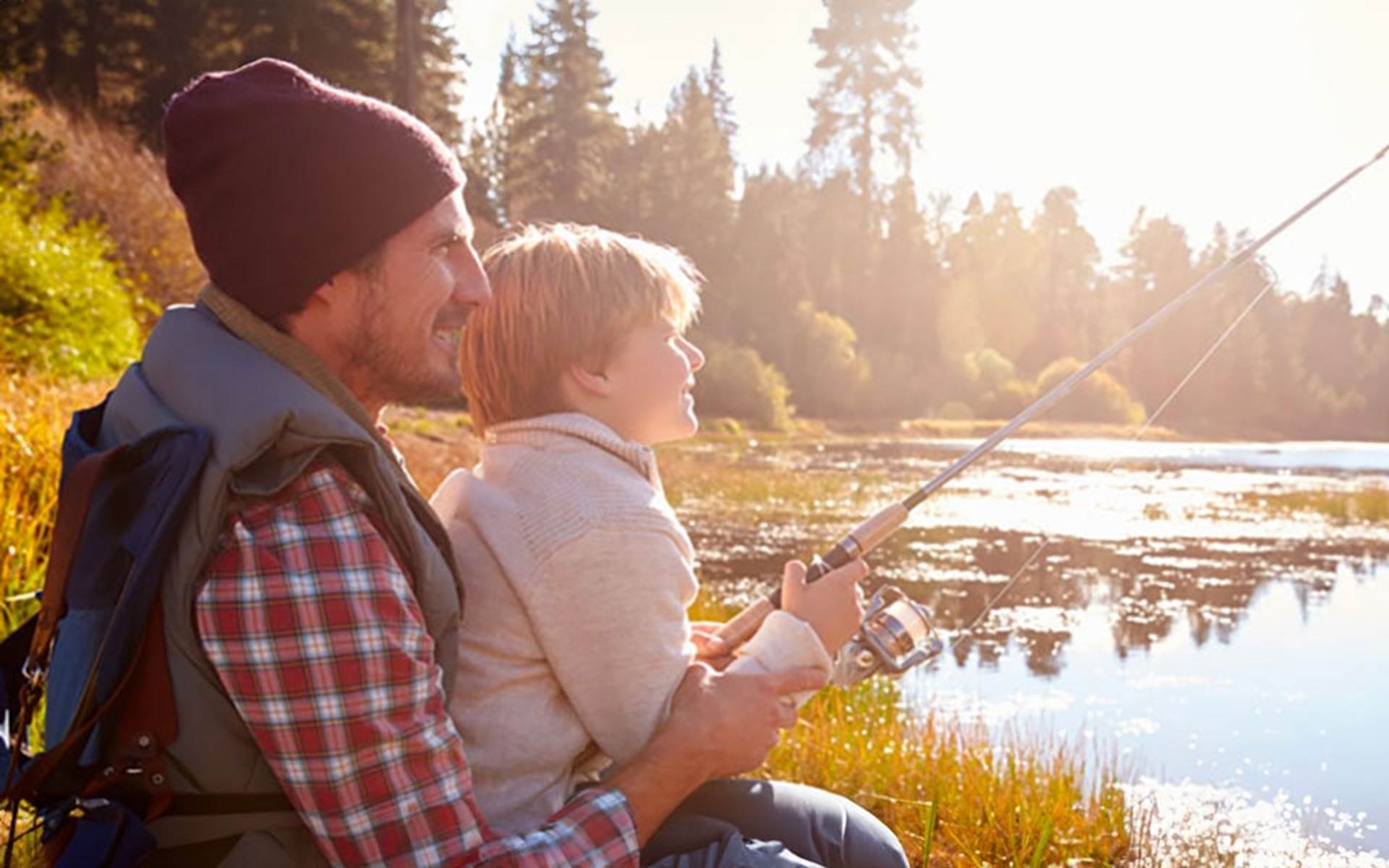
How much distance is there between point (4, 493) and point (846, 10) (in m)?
39.0

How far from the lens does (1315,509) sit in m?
14.1

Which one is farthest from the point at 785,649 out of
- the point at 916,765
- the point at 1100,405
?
the point at 1100,405

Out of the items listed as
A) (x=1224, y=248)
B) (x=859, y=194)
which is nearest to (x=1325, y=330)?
(x=1224, y=248)

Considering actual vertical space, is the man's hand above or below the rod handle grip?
below

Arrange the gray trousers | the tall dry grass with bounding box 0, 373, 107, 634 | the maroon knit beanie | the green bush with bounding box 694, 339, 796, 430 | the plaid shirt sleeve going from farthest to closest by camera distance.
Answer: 1. the green bush with bounding box 694, 339, 796, 430
2. the tall dry grass with bounding box 0, 373, 107, 634
3. the gray trousers
4. the maroon knit beanie
5. the plaid shirt sleeve

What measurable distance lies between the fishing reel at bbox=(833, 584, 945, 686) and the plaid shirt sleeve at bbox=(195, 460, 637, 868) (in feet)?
3.61

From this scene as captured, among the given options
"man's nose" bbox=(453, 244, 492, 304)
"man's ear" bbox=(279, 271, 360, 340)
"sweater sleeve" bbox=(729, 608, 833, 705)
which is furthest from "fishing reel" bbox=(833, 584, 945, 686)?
"man's ear" bbox=(279, 271, 360, 340)

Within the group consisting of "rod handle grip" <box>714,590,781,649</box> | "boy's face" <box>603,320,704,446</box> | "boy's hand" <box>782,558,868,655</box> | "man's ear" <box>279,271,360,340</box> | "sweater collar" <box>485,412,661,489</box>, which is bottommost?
"rod handle grip" <box>714,590,781,649</box>

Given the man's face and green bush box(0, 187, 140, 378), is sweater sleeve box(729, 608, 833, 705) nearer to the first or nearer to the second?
the man's face

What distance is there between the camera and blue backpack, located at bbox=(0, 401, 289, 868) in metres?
1.32

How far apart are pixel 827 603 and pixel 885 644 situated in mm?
401

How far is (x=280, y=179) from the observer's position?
150 cm

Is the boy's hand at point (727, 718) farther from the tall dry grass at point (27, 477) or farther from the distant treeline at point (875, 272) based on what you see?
the distant treeline at point (875, 272)

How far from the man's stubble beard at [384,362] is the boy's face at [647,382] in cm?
35
